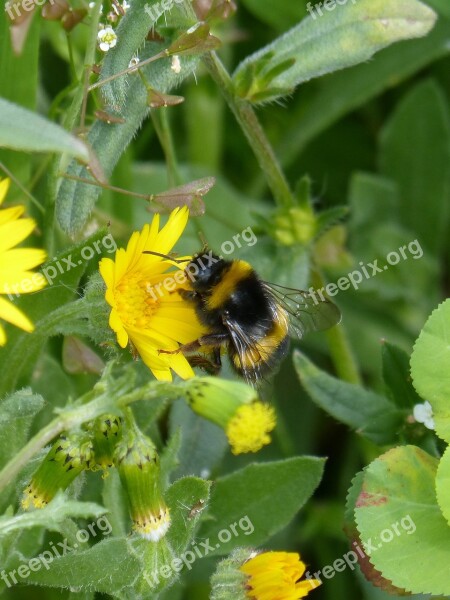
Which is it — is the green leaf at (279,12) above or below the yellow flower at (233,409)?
above

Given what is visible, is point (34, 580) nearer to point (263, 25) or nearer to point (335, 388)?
point (335, 388)


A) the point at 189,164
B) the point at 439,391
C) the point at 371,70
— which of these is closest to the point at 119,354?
the point at 439,391

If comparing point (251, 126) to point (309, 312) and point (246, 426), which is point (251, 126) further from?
point (246, 426)

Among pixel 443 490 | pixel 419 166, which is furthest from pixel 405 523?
pixel 419 166

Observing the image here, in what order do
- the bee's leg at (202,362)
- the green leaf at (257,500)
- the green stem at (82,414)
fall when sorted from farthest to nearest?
the green leaf at (257,500) → the bee's leg at (202,362) → the green stem at (82,414)

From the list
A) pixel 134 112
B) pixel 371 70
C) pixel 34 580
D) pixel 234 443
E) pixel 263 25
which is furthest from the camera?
pixel 263 25

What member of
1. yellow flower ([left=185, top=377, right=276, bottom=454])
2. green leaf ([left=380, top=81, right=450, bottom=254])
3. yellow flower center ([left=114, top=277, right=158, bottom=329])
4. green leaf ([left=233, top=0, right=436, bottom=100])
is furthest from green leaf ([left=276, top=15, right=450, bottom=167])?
yellow flower ([left=185, top=377, right=276, bottom=454])

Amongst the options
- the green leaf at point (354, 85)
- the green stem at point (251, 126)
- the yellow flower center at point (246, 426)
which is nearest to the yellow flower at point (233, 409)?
the yellow flower center at point (246, 426)

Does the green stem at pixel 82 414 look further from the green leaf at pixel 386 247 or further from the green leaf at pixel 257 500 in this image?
the green leaf at pixel 386 247
